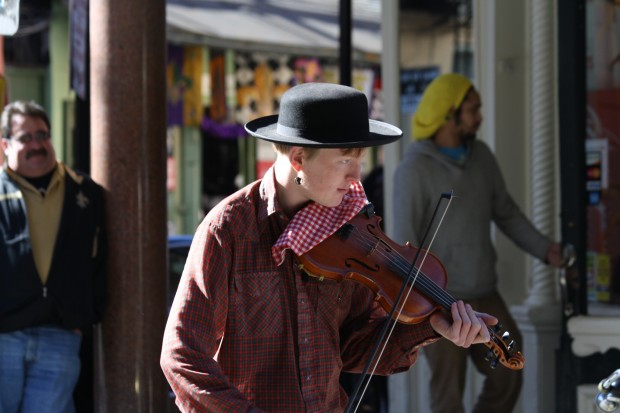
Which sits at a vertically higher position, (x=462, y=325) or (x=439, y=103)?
(x=439, y=103)

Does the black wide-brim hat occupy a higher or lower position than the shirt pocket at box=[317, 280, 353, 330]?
higher

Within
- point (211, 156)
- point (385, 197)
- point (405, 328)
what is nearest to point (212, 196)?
point (211, 156)

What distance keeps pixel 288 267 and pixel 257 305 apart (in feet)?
0.45

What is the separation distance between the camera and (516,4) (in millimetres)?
6445

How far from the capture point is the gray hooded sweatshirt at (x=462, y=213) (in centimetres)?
549

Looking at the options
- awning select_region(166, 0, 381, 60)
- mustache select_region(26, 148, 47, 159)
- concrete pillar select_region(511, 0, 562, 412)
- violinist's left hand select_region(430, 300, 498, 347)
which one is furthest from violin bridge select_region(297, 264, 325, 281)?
awning select_region(166, 0, 381, 60)

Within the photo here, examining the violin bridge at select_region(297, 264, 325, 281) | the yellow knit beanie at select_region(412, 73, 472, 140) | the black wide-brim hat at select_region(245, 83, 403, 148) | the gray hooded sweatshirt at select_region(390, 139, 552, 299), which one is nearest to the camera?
the black wide-brim hat at select_region(245, 83, 403, 148)

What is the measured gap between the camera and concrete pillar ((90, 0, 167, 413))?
452cm

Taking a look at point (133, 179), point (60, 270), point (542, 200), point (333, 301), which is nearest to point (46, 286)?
point (60, 270)

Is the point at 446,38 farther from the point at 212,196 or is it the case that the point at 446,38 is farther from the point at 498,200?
the point at 212,196

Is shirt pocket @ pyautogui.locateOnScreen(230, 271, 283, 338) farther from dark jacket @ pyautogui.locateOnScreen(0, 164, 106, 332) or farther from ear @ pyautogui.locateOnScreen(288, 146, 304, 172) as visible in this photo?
dark jacket @ pyautogui.locateOnScreen(0, 164, 106, 332)

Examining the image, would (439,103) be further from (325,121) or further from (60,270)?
(325,121)

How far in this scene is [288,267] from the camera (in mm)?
2902

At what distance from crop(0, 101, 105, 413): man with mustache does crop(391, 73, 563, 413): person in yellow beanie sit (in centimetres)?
156
